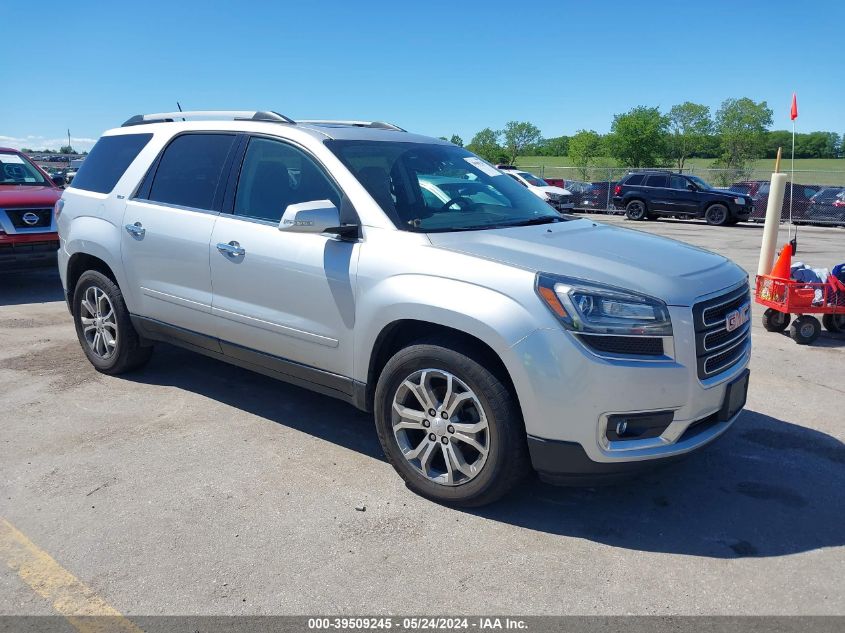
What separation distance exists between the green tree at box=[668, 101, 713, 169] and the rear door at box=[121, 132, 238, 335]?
3616 inches


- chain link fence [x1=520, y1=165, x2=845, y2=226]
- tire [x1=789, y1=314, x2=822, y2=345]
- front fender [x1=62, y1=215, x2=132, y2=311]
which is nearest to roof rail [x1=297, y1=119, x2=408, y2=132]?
front fender [x1=62, y1=215, x2=132, y2=311]

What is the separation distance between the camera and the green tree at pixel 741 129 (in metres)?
84.8

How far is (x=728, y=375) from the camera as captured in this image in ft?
11.5

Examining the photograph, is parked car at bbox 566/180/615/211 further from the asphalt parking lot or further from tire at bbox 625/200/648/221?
the asphalt parking lot

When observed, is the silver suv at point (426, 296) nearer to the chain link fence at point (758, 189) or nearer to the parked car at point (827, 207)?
the chain link fence at point (758, 189)

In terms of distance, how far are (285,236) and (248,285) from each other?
0.41 m

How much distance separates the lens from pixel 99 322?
5496 millimetres

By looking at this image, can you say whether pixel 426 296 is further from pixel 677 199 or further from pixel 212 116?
pixel 677 199

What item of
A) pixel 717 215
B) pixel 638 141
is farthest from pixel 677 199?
pixel 638 141

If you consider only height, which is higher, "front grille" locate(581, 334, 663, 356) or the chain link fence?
"front grille" locate(581, 334, 663, 356)

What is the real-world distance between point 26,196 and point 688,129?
324ft

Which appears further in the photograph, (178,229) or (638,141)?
(638,141)

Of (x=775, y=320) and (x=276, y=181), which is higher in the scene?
(x=276, y=181)

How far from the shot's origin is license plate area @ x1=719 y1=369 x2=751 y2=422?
3479 millimetres
